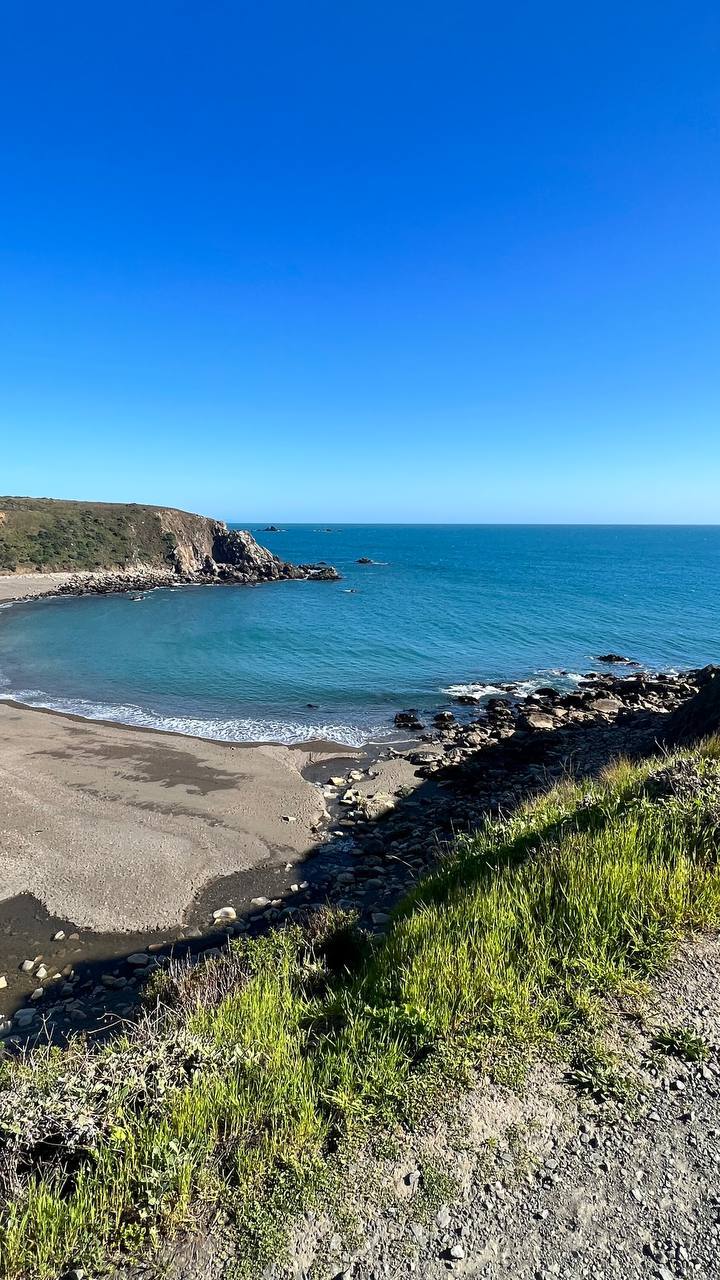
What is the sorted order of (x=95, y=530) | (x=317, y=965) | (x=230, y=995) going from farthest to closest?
(x=95, y=530)
(x=317, y=965)
(x=230, y=995)

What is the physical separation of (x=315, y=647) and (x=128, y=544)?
67.1 m

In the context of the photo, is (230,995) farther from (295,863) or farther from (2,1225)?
(295,863)

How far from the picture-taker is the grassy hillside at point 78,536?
8606cm

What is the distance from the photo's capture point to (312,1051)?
16.7ft

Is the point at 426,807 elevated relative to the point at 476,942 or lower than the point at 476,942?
lower

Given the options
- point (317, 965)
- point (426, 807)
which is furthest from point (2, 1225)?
point (426, 807)

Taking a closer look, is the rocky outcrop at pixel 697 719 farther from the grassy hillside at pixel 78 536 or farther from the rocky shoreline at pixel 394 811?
the grassy hillside at pixel 78 536

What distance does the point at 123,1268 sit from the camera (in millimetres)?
3635

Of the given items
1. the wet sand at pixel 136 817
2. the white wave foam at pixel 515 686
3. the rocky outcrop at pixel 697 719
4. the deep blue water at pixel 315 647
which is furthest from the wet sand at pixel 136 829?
the white wave foam at pixel 515 686

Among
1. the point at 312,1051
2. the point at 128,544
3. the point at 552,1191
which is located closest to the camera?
the point at 552,1191

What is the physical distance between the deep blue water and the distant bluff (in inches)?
590

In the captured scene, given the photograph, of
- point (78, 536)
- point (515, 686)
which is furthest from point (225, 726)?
point (78, 536)

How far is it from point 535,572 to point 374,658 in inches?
3492

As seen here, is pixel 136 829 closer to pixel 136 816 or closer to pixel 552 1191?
pixel 136 816
